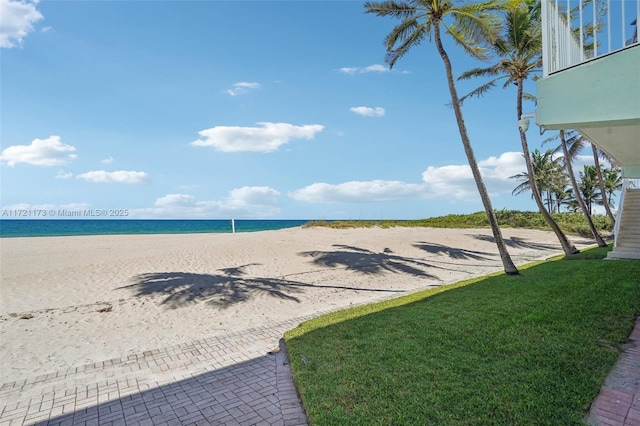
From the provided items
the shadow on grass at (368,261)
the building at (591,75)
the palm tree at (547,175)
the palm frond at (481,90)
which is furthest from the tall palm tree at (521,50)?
the palm tree at (547,175)

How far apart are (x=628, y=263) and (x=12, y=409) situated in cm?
1349

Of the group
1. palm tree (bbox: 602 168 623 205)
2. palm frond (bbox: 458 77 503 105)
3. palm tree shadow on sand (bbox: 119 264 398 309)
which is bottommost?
palm tree shadow on sand (bbox: 119 264 398 309)

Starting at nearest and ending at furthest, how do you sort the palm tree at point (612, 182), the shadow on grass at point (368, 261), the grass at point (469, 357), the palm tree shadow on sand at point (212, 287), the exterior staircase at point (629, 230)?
the grass at point (469, 357), the palm tree shadow on sand at point (212, 287), the exterior staircase at point (629, 230), the shadow on grass at point (368, 261), the palm tree at point (612, 182)

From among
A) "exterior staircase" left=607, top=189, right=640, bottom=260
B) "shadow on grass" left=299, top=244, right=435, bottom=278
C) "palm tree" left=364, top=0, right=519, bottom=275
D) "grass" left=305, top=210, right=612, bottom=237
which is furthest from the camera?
"grass" left=305, top=210, right=612, bottom=237

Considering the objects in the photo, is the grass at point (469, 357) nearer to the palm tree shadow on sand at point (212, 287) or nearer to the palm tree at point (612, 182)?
the palm tree shadow on sand at point (212, 287)

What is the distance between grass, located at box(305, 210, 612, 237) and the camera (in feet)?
91.7

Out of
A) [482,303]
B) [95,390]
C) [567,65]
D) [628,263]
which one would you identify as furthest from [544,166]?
[95,390]

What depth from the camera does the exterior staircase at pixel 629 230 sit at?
11784 mm

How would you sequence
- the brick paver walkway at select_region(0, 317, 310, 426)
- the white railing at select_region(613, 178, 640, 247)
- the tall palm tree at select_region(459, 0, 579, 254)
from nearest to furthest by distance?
the brick paver walkway at select_region(0, 317, 310, 426) < the white railing at select_region(613, 178, 640, 247) < the tall palm tree at select_region(459, 0, 579, 254)

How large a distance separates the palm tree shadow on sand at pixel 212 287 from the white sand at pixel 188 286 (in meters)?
0.03

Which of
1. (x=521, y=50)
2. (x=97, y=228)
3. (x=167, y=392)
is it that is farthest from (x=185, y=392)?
(x=97, y=228)

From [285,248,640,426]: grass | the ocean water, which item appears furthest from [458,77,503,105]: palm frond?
the ocean water

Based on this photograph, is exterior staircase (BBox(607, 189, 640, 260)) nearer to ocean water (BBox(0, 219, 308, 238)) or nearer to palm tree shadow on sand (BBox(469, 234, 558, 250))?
palm tree shadow on sand (BBox(469, 234, 558, 250))

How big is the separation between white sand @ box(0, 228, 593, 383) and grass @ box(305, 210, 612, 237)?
7.34 meters
